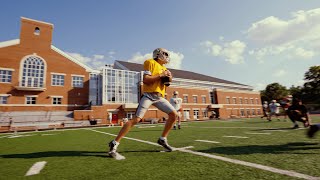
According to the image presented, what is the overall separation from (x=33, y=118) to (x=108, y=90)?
43.1 feet

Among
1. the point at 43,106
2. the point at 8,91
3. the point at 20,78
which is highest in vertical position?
the point at 20,78

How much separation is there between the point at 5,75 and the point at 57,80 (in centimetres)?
765

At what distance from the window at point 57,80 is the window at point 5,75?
20.5 feet

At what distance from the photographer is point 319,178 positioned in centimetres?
193

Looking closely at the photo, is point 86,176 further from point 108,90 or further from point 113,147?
point 108,90

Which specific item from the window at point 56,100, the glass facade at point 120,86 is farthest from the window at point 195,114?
the window at point 56,100

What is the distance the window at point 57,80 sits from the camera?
115 ft

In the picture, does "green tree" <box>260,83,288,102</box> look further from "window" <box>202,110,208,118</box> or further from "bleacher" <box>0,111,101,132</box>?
"bleacher" <box>0,111,101,132</box>

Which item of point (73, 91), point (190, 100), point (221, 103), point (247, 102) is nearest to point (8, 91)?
point (73, 91)

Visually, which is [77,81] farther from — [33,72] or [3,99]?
[3,99]

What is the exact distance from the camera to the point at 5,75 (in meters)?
31.5

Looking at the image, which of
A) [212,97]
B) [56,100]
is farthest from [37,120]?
[212,97]

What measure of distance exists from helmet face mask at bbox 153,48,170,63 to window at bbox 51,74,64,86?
36.2 m

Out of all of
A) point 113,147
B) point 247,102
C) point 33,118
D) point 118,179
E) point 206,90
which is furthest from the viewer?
point 247,102
